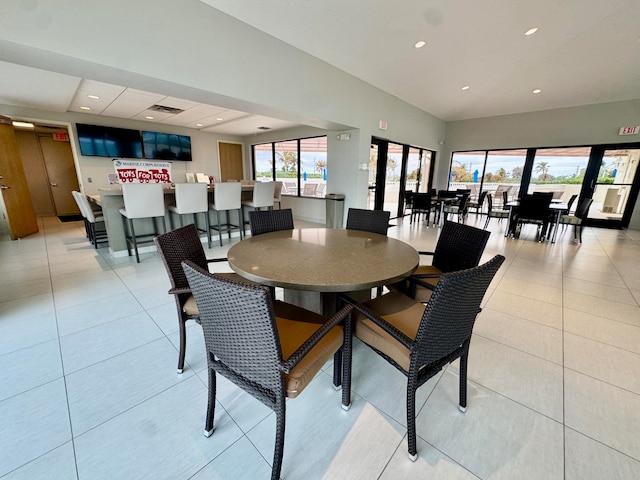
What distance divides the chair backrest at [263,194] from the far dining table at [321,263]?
9.24 feet

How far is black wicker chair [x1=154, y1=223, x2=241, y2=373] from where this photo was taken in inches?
59.0

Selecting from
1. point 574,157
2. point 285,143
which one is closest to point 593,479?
point 285,143

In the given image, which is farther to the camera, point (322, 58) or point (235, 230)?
point (235, 230)

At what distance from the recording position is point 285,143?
7516 mm

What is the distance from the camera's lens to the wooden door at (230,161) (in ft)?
27.2

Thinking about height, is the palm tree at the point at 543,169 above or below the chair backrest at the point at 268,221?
above

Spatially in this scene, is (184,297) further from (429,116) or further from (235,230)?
(429,116)

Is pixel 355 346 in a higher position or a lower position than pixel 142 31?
lower

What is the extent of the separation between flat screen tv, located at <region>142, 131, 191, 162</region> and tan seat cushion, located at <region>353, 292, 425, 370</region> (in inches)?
292

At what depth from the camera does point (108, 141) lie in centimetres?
600

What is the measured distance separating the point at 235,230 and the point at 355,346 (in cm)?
398

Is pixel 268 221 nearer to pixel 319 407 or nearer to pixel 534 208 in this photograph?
pixel 319 407

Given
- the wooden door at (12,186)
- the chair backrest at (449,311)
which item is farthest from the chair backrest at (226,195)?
the chair backrest at (449,311)

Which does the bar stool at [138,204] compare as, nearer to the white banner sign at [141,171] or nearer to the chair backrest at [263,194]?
the chair backrest at [263,194]
